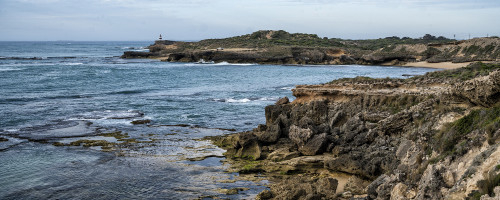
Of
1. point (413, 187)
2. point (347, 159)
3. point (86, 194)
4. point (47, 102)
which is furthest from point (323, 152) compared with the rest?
point (47, 102)

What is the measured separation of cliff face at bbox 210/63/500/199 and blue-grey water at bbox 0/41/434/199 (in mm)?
2257

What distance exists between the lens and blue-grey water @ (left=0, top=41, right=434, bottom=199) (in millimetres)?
17344

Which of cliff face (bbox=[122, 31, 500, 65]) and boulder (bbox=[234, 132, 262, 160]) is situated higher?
cliff face (bbox=[122, 31, 500, 65])

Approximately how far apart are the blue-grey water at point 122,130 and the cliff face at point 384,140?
88.8 inches

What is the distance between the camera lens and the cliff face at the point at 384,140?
1122 cm

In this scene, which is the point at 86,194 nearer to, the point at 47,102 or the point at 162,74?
the point at 47,102

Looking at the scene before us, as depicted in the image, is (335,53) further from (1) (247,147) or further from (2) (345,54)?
(1) (247,147)

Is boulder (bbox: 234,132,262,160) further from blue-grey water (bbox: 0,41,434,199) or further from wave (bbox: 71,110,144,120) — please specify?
wave (bbox: 71,110,144,120)

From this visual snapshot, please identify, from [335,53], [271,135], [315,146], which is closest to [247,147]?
[271,135]

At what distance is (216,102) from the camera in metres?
40.1

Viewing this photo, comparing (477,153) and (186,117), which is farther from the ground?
(477,153)

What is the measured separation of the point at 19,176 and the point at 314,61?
75.3 m

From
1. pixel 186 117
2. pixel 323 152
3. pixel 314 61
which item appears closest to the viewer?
pixel 323 152

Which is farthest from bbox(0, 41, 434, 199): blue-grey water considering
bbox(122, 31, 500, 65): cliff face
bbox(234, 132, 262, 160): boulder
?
bbox(122, 31, 500, 65): cliff face
